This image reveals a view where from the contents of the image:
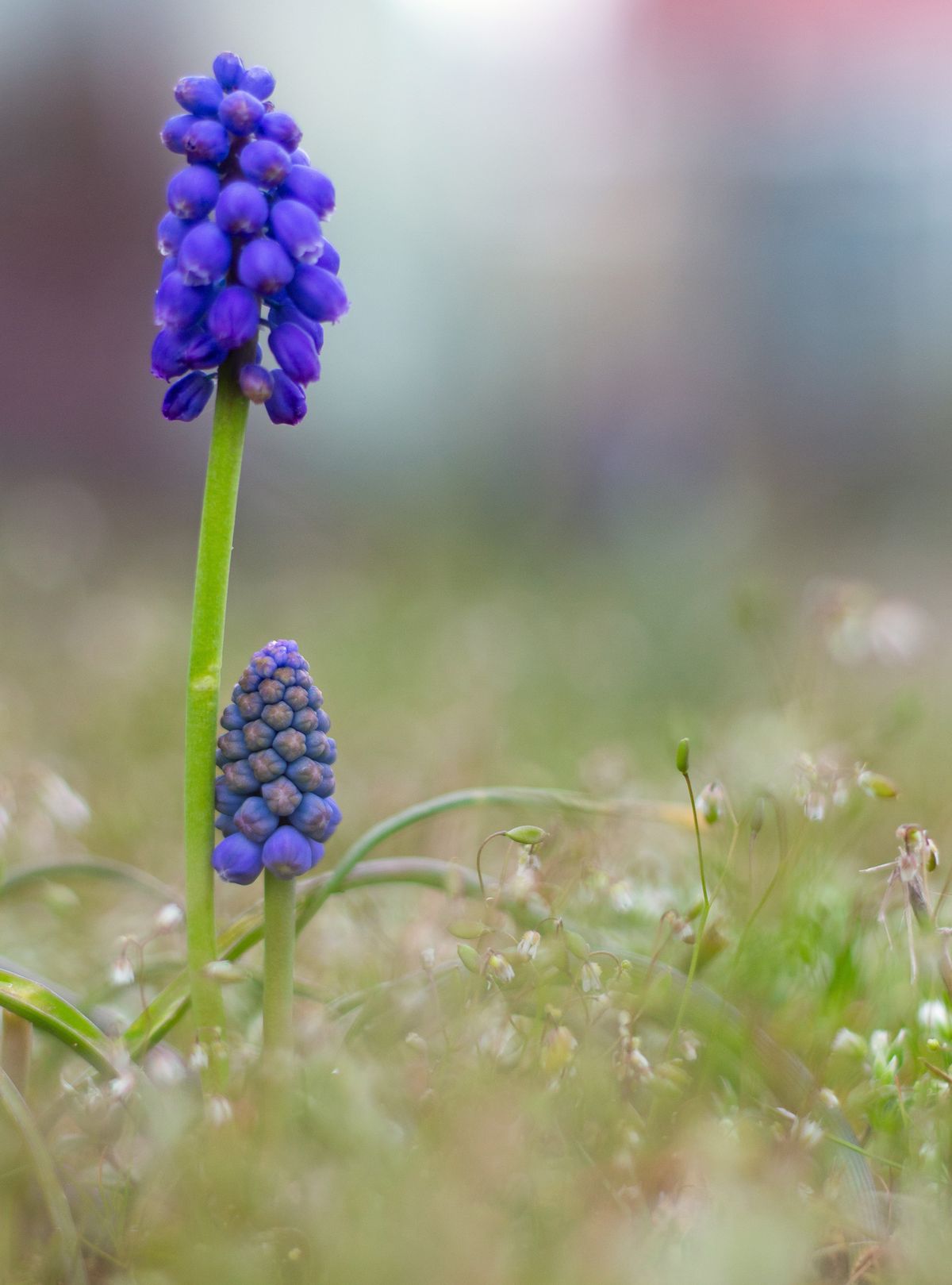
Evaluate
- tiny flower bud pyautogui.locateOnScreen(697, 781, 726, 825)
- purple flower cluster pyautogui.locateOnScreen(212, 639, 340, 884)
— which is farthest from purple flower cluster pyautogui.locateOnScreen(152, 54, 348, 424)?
tiny flower bud pyautogui.locateOnScreen(697, 781, 726, 825)

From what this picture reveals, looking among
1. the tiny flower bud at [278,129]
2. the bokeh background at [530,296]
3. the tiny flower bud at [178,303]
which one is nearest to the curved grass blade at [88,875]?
the tiny flower bud at [178,303]

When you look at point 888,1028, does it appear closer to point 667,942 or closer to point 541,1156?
point 667,942

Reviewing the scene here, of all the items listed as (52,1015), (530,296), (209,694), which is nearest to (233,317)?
(209,694)

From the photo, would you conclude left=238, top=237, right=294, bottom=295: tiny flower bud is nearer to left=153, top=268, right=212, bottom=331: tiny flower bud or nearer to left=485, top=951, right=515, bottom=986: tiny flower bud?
left=153, top=268, right=212, bottom=331: tiny flower bud

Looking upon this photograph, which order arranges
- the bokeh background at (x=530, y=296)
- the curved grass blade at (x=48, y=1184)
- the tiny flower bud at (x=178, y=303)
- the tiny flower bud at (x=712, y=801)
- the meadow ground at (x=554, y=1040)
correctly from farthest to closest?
the bokeh background at (x=530, y=296)
the tiny flower bud at (x=712, y=801)
the tiny flower bud at (x=178, y=303)
the curved grass blade at (x=48, y=1184)
the meadow ground at (x=554, y=1040)

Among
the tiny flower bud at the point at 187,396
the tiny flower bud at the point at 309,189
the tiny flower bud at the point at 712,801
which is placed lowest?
the tiny flower bud at the point at 712,801

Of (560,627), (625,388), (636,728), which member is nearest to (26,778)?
(636,728)

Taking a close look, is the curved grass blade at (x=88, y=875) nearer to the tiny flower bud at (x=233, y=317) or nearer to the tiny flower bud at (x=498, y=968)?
the tiny flower bud at (x=498, y=968)
